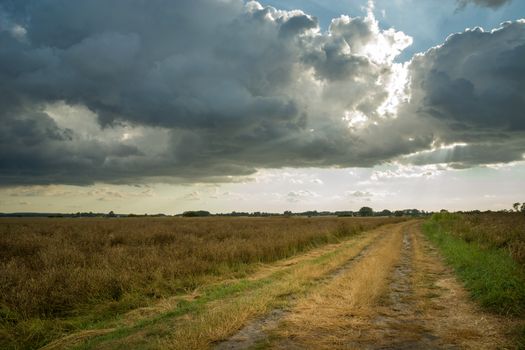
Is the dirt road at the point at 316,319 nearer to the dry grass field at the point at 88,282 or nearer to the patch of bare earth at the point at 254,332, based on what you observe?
the patch of bare earth at the point at 254,332

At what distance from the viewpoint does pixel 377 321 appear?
23.8ft

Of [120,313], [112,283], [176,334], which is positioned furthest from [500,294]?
[112,283]

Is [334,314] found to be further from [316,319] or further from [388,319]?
[388,319]

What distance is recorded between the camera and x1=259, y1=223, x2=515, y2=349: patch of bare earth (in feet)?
20.0

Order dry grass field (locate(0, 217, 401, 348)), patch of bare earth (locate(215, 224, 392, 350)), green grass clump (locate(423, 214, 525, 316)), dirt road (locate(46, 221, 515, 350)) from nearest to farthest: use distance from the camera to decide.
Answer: patch of bare earth (locate(215, 224, 392, 350))
dirt road (locate(46, 221, 515, 350))
green grass clump (locate(423, 214, 525, 316))
dry grass field (locate(0, 217, 401, 348))

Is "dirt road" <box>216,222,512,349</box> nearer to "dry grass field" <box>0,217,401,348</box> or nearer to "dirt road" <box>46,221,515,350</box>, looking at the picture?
"dirt road" <box>46,221,515,350</box>

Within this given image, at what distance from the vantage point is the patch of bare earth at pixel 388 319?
6.10 metres

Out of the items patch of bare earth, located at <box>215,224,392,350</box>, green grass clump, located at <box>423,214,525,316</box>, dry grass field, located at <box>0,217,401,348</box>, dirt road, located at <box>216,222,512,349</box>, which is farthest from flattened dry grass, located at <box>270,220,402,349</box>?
dry grass field, located at <box>0,217,401,348</box>

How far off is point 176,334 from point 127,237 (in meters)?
18.2

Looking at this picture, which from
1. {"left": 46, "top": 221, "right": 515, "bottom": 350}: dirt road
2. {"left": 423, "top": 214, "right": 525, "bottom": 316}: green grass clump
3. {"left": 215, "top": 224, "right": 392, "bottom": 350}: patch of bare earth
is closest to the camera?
{"left": 215, "top": 224, "right": 392, "bottom": 350}: patch of bare earth

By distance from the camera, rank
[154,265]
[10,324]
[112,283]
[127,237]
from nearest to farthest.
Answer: [10,324]
[112,283]
[154,265]
[127,237]

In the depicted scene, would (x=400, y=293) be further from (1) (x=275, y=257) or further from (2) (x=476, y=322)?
(1) (x=275, y=257)

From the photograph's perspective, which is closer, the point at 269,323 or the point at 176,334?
the point at 176,334

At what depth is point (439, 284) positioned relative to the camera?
435 inches
